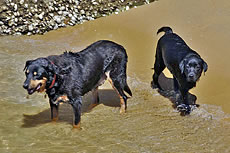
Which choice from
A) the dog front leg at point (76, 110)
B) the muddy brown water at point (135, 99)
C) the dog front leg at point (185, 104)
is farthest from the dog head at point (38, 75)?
the dog front leg at point (185, 104)

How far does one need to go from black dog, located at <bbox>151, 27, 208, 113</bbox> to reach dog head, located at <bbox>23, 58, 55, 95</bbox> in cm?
252

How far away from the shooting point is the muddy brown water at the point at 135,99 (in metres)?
6.25

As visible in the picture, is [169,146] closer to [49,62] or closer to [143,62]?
[49,62]

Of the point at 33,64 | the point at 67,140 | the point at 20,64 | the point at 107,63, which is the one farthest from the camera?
the point at 20,64

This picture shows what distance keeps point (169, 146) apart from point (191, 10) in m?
6.86

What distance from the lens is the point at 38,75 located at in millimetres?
5832

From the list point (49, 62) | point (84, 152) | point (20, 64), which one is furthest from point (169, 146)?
point (20, 64)

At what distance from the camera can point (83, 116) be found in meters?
7.25

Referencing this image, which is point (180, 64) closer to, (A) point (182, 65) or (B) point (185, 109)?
(A) point (182, 65)

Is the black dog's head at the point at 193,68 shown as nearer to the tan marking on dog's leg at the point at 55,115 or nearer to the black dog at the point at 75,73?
the black dog at the point at 75,73

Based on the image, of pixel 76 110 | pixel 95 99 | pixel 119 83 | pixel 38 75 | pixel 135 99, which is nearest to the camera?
pixel 38 75

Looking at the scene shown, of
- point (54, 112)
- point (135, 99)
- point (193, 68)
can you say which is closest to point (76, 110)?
point (54, 112)

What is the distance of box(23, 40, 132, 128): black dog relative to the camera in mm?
5906

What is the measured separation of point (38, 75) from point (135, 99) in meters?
2.76
